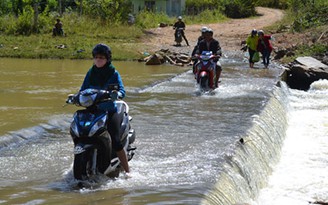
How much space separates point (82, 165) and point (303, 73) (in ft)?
51.9

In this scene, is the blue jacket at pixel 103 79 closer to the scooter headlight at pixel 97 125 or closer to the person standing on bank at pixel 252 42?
the scooter headlight at pixel 97 125

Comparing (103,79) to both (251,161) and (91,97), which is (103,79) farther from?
(251,161)

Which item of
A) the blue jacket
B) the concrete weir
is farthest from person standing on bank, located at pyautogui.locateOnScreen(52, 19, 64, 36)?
the blue jacket

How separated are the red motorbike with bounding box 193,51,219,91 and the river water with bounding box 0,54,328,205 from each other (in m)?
0.33

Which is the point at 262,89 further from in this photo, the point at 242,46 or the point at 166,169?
the point at 242,46

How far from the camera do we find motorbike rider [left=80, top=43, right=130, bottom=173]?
697 cm

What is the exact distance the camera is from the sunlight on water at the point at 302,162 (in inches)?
339

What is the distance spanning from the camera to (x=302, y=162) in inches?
426

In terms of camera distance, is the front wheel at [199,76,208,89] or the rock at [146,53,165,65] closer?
the front wheel at [199,76,208,89]

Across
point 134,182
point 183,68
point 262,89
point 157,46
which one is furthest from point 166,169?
point 157,46

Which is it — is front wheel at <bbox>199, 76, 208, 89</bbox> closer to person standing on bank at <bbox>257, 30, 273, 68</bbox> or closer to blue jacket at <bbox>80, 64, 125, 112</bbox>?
person standing on bank at <bbox>257, 30, 273, 68</bbox>

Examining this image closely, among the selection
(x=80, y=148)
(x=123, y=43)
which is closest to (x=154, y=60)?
(x=123, y=43)

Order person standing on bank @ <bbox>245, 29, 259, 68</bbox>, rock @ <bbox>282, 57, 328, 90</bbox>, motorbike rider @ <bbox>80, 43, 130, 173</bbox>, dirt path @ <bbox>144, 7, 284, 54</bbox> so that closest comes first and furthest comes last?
motorbike rider @ <bbox>80, 43, 130, 173</bbox>
rock @ <bbox>282, 57, 328, 90</bbox>
person standing on bank @ <bbox>245, 29, 259, 68</bbox>
dirt path @ <bbox>144, 7, 284, 54</bbox>

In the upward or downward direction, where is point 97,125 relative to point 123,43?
upward
